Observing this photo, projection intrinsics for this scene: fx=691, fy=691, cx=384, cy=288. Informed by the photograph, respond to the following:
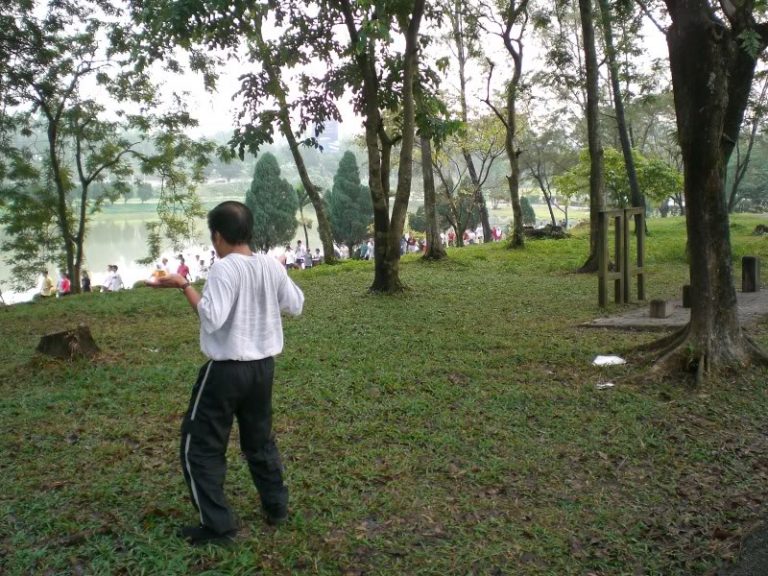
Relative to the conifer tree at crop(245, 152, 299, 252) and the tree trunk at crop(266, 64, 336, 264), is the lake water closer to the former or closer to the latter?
the tree trunk at crop(266, 64, 336, 264)

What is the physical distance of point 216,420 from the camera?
336 cm

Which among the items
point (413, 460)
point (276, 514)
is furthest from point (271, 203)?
point (276, 514)

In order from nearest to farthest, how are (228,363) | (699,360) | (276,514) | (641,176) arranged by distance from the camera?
(228,363)
(276,514)
(699,360)
(641,176)

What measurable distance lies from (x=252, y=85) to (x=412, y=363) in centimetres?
682

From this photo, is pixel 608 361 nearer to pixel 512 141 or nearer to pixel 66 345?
pixel 66 345

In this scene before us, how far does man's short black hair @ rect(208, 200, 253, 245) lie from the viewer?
339 centimetres

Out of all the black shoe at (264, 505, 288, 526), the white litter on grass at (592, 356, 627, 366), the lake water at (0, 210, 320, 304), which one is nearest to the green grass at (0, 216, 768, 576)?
the black shoe at (264, 505, 288, 526)

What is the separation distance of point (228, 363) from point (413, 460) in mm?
1815

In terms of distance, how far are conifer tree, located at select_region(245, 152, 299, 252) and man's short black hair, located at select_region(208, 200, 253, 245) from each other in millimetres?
34529

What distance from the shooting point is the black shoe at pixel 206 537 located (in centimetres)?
343

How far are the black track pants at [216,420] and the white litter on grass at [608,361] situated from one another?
4402 mm

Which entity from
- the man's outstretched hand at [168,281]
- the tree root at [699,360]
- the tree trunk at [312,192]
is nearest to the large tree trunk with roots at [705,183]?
the tree root at [699,360]

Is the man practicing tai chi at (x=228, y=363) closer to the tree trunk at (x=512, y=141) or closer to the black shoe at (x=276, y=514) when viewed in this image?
the black shoe at (x=276, y=514)

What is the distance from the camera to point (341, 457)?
4723 millimetres
